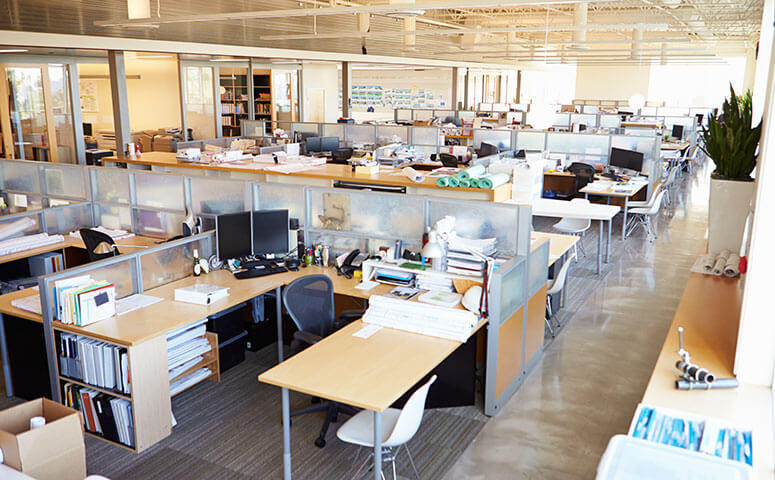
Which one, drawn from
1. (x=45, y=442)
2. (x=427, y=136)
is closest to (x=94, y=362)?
(x=45, y=442)

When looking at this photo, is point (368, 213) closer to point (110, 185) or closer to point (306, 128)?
point (110, 185)

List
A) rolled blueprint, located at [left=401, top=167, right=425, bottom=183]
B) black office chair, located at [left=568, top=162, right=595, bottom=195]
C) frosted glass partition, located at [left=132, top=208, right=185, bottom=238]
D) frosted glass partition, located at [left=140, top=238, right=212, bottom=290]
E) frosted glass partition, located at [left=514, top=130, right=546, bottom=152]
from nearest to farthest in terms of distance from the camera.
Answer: frosted glass partition, located at [left=140, top=238, right=212, bottom=290] → frosted glass partition, located at [left=132, top=208, right=185, bottom=238] → rolled blueprint, located at [left=401, top=167, right=425, bottom=183] → black office chair, located at [left=568, top=162, right=595, bottom=195] → frosted glass partition, located at [left=514, top=130, right=546, bottom=152]

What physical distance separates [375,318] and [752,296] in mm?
2120

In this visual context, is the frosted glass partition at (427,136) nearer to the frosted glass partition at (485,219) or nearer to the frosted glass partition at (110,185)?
the frosted glass partition at (110,185)

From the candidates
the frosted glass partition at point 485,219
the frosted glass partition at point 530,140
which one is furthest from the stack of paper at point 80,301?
the frosted glass partition at point 530,140

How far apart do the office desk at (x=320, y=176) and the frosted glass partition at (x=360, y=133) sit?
4.69 metres

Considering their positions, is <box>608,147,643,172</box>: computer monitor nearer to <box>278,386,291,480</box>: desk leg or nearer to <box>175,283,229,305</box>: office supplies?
<box>175,283,229,305</box>: office supplies

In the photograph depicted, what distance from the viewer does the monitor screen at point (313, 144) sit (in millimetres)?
10816

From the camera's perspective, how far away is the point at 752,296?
105 inches

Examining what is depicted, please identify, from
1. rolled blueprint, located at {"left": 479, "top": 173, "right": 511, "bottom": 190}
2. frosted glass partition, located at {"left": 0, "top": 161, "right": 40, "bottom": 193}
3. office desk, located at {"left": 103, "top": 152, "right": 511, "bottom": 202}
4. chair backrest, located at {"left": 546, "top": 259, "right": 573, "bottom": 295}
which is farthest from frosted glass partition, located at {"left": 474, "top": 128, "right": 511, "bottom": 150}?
frosted glass partition, located at {"left": 0, "top": 161, "right": 40, "bottom": 193}

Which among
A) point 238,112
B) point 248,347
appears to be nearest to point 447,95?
point 238,112

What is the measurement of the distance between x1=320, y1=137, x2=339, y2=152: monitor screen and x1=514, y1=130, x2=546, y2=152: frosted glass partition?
3.24 m

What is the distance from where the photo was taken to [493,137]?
1134cm

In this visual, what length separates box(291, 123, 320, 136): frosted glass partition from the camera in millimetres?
12281
